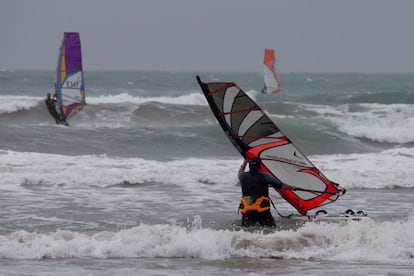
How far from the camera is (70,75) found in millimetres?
18641

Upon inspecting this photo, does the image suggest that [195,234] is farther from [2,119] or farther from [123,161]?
[2,119]

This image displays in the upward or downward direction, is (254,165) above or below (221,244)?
above

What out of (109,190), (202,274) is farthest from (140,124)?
(202,274)

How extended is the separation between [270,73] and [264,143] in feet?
91.7

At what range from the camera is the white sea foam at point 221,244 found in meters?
7.88

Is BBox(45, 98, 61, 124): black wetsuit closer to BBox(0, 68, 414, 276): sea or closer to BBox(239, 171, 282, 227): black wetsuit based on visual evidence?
BBox(0, 68, 414, 276): sea

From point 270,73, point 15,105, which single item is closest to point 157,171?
point 15,105

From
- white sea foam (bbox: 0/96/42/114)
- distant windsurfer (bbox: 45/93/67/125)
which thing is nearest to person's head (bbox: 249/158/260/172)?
distant windsurfer (bbox: 45/93/67/125)

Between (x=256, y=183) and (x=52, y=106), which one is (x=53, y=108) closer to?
Answer: (x=52, y=106)

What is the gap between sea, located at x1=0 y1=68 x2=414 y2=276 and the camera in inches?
303

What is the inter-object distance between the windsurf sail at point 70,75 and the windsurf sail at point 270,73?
17.9 metres

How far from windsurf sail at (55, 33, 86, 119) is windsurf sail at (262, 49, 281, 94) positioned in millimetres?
17934

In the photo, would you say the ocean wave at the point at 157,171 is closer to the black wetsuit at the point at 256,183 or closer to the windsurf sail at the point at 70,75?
the windsurf sail at the point at 70,75

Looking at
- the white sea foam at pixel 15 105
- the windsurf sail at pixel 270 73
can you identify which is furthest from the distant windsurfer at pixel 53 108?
the windsurf sail at pixel 270 73
